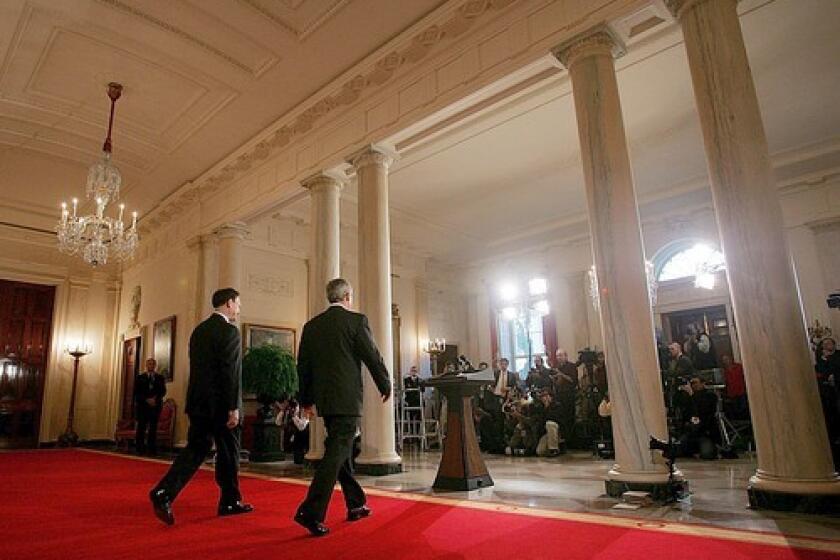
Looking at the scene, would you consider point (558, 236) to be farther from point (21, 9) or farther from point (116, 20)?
point (21, 9)

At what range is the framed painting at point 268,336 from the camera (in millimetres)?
9516

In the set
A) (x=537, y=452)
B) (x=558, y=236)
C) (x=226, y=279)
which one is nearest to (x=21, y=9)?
(x=226, y=279)

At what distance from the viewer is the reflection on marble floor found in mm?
2992

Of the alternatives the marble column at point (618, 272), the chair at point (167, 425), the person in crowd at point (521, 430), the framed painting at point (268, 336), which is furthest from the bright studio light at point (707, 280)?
the chair at point (167, 425)

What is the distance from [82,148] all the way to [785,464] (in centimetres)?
988

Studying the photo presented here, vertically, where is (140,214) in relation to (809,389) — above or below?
above

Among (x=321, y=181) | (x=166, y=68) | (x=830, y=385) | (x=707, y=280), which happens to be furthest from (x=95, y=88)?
(x=707, y=280)

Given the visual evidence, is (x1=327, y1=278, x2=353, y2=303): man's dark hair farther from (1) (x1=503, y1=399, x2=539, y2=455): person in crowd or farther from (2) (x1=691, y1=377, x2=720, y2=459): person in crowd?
(2) (x1=691, y1=377, x2=720, y2=459): person in crowd

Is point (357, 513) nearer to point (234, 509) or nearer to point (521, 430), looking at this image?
point (234, 509)

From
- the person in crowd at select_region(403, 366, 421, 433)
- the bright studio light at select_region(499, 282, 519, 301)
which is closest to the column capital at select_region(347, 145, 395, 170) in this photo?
the person in crowd at select_region(403, 366, 421, 433)

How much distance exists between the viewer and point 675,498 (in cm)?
364

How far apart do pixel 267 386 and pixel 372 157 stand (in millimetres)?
3757

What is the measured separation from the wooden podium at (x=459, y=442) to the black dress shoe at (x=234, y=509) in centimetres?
160

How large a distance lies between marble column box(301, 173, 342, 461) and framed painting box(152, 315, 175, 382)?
4.08 meters
